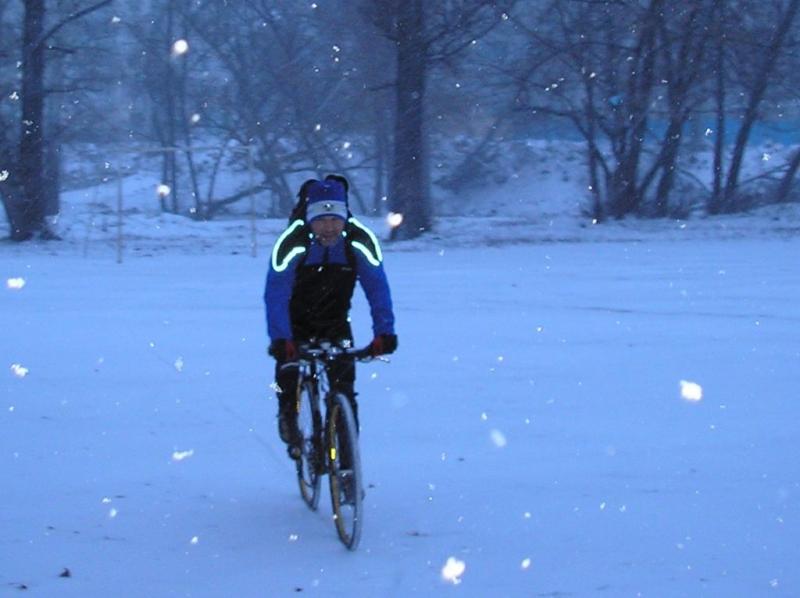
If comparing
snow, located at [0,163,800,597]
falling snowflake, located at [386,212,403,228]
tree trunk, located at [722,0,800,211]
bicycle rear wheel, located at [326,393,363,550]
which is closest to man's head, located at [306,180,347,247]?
bicycle rear wheel, located at [326,393,363,550]

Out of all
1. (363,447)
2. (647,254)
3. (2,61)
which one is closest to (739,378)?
(363,447)

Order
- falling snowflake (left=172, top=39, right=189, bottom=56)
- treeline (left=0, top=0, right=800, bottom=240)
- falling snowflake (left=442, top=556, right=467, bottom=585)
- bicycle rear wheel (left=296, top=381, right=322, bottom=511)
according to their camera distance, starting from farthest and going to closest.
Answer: falling snowflake (left=172, top=39, right=189, bottom=56) → treeline (left=0, top=0, right=800, bottom=240) → bicycle rear wheel (left=296, top=381, right=322, bottom=511) → falling snowflake (left=442, top=556, right=467, bottom=585)

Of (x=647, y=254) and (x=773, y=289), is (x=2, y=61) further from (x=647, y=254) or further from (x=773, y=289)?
(x=773, y=289)

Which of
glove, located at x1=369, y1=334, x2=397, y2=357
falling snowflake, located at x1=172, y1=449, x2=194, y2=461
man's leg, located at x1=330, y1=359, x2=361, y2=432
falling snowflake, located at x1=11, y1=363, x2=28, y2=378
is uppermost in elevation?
glove, located at x1=369, y1=334, x2=397, y2=357

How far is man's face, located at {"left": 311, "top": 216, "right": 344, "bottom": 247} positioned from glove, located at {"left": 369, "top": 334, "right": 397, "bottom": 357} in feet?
1.61

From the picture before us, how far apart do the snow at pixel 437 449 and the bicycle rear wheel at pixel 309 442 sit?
14 centimetres

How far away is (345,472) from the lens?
6359mm

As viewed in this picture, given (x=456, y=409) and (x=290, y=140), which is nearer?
(x=456, y=409)

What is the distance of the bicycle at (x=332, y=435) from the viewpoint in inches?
250

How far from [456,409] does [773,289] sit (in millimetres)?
10472

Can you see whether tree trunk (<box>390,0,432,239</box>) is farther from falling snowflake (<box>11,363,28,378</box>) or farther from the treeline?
falling snowflake (<box>11,363,28,378</box>)

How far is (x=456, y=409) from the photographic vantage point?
10.3m

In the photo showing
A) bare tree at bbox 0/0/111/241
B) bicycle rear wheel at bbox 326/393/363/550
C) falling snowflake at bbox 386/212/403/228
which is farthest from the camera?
falling snowflake at bbox 386/212/403/228

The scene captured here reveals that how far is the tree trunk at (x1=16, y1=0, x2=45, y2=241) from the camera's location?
3044 cm
